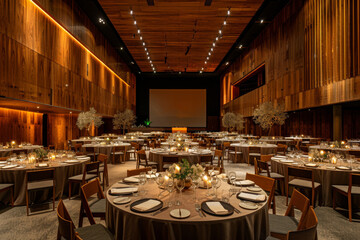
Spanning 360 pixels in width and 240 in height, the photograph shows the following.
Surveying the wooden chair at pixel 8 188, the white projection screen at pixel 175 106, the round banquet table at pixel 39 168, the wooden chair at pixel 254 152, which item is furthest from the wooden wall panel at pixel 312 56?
the white projection screen at pixel 175 106

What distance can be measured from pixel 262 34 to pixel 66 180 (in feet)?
49.2

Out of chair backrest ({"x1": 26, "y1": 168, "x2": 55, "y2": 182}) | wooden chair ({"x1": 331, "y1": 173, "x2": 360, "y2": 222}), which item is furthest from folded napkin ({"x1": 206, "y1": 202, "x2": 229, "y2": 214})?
chair backrest ({"x1": 26, "y1": 168, "x2": 55, "y2": 182})

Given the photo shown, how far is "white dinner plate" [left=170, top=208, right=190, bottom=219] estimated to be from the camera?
71.3 inches

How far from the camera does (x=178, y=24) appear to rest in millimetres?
12609

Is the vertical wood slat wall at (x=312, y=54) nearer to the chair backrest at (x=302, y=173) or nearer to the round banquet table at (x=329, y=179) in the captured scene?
the round banquet table at (x=329, y=179)

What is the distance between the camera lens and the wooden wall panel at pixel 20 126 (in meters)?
8.80

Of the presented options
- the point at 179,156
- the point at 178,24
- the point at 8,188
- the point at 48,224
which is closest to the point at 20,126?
the point at 8,188

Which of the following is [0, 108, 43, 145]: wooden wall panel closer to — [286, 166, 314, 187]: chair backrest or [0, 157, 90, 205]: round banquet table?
[0, 157, 90, 205]: round banquet table

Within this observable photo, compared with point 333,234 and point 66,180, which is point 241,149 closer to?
point 333,234

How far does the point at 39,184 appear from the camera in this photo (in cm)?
401

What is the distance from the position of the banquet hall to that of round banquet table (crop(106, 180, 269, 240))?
0.4 inches

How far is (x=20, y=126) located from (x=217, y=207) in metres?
10.9

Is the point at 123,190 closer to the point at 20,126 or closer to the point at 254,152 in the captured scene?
the point at 254,152

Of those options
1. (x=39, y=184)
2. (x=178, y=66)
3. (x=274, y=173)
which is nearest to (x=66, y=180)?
(x=39, y=184)
